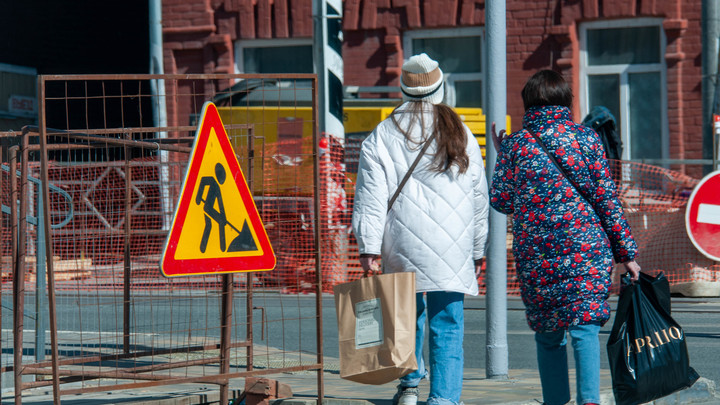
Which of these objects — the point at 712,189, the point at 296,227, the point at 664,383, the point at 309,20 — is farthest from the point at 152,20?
the point at 664,383

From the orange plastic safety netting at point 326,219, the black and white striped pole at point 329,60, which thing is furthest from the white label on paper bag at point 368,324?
the black and white striped pole at point 329,60

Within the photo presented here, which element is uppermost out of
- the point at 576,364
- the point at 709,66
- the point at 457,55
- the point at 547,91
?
the point at 457,55

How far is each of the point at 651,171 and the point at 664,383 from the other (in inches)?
388

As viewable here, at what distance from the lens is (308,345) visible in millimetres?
9289

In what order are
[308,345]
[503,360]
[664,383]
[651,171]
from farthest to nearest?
[651,171] → [308,345] → [503,360] → [664,383]

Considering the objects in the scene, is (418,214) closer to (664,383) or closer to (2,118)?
(664,383)

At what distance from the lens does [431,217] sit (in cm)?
546

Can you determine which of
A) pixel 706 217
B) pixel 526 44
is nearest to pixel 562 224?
pixel 706 217

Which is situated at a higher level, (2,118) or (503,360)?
(2,118)

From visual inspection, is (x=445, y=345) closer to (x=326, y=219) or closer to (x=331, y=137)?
(x=331, y=137)

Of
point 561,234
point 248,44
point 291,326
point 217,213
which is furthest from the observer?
point 248,44

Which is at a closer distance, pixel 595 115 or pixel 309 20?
pixel 595 115

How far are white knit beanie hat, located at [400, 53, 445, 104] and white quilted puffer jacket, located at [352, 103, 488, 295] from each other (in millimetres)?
190

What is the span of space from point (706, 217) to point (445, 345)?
7198 mm
